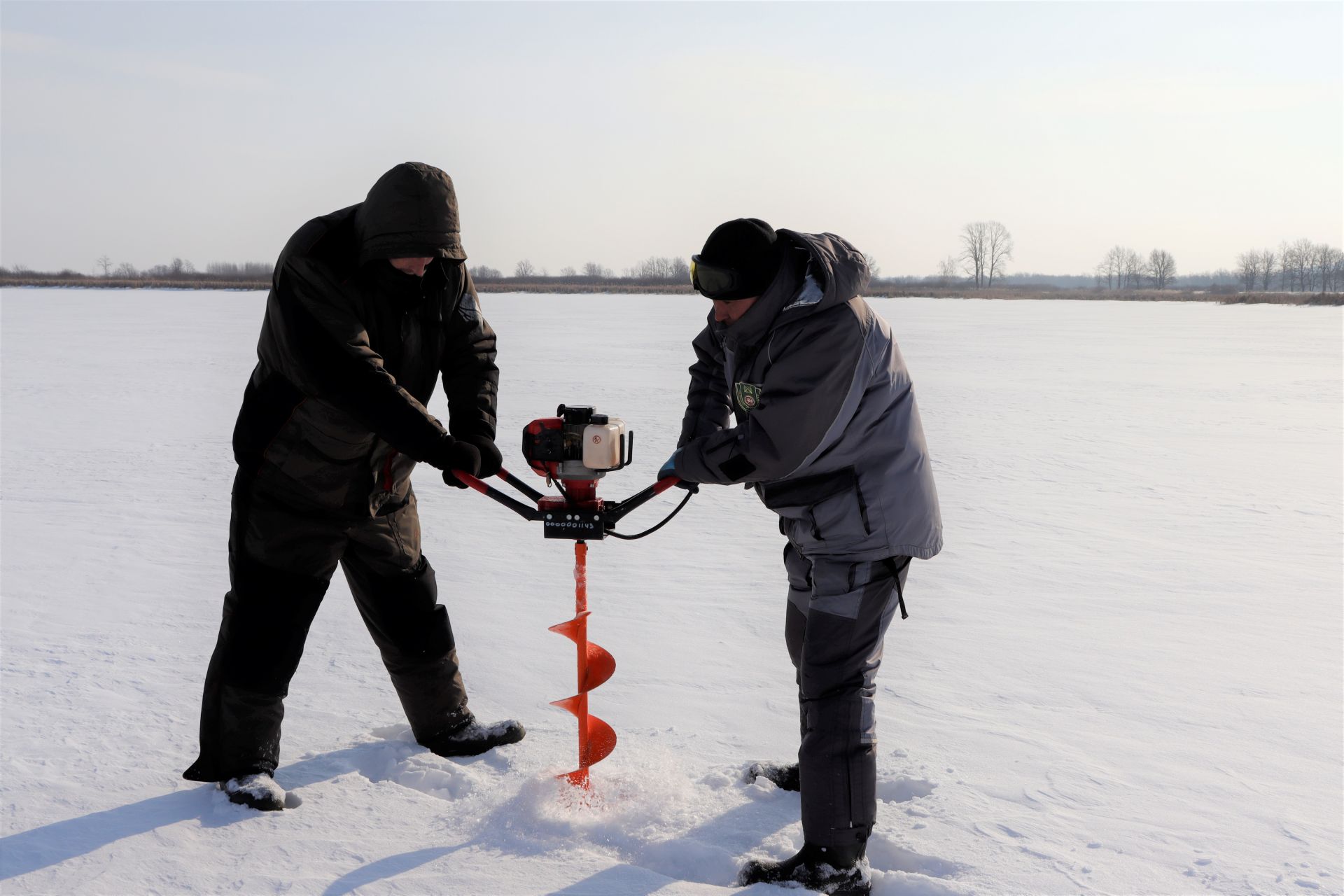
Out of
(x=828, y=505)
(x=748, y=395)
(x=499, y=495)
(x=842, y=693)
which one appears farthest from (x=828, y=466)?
(x=499, y=495)

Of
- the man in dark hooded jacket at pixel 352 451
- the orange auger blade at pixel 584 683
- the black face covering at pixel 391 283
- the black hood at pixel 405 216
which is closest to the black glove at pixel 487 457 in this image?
the man in dark hooded jacket at pixel 352 451

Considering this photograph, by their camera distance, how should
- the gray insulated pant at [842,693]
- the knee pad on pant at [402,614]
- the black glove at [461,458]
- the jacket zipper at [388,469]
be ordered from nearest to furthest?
the gray insulated pant at [842,693]
the black glove at [461,458]
the jacket zipper at [388,469]
the knee pad on pant at [402,614]

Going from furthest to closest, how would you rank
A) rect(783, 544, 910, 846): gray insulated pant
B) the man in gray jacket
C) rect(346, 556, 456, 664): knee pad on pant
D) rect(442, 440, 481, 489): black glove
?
rect(346, 556, 456, 664): knee pad on pant → rect(442, 440, 481, 489): black glove → rect(783, 544, 910, 846): gray insulated pant → the man in gray jacket

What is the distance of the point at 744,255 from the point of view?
7.58ft

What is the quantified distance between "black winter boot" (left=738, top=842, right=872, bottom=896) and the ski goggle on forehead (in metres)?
1.34

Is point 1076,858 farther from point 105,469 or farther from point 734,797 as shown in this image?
point 105,469

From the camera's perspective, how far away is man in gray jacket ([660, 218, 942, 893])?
2.26m

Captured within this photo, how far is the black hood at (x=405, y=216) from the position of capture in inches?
101

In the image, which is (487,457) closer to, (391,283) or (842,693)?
(391,283)

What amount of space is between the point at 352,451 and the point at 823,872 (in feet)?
5.35

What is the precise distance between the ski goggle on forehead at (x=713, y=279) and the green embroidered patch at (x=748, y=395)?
237 mm

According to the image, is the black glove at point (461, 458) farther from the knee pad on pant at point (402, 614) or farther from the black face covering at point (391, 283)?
the knee pad on pant at point (402, 614)

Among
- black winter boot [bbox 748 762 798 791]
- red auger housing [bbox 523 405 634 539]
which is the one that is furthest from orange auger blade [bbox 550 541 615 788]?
black winter boot [bbox 748 762 798 791]

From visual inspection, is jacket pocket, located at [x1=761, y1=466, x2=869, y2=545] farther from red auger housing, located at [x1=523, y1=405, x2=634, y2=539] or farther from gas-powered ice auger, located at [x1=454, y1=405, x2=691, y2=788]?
red auger housing, located at [x1=523, y1=405, x2=634, y2=539]
